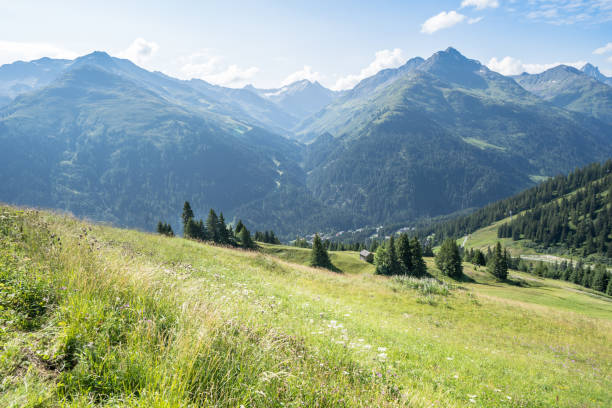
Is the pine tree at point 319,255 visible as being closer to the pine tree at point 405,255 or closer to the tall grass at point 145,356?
the pine tree at point 405,255

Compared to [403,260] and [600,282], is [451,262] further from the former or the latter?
[600,282]

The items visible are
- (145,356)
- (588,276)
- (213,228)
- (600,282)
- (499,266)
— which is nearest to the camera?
(145,356)

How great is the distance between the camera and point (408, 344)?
34.4 ft

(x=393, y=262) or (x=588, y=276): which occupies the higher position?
(x=588, y=276)

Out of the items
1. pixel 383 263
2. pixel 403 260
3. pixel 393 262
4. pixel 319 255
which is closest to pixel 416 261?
pixel 403 260

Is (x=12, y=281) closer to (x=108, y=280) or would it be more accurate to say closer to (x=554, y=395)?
(x=108, y=280)

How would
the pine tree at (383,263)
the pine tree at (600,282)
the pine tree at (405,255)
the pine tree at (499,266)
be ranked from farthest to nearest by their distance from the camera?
the pine tree at (600,282) → the pine tree at (499,266) → the pine tree at (405,255) → the pine tree at (383,263)

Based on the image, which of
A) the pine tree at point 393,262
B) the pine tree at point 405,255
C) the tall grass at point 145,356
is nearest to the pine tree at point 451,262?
the pine tree at point 405,255

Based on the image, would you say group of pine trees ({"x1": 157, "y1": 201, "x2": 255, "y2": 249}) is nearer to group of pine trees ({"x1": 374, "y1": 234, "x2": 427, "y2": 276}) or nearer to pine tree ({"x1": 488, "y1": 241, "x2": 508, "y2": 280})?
→ group of pine trees ({"x1": 374, "y1": 234, "x2": 427, "y2": 276})

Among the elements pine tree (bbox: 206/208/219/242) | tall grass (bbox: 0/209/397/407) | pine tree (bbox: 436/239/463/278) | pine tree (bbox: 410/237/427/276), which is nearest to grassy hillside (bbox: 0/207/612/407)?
tall grass (bbox: 0/209/397/407)

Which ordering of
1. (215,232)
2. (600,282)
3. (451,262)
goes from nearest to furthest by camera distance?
1. (451,262)
2. (215,232)
3. (600,282)

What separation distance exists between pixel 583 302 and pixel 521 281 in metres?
19.3

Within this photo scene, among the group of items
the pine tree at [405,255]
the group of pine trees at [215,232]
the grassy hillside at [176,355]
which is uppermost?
the grassy hillside at [176,355]

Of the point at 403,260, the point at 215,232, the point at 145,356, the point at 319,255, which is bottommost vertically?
the point at 215,232
